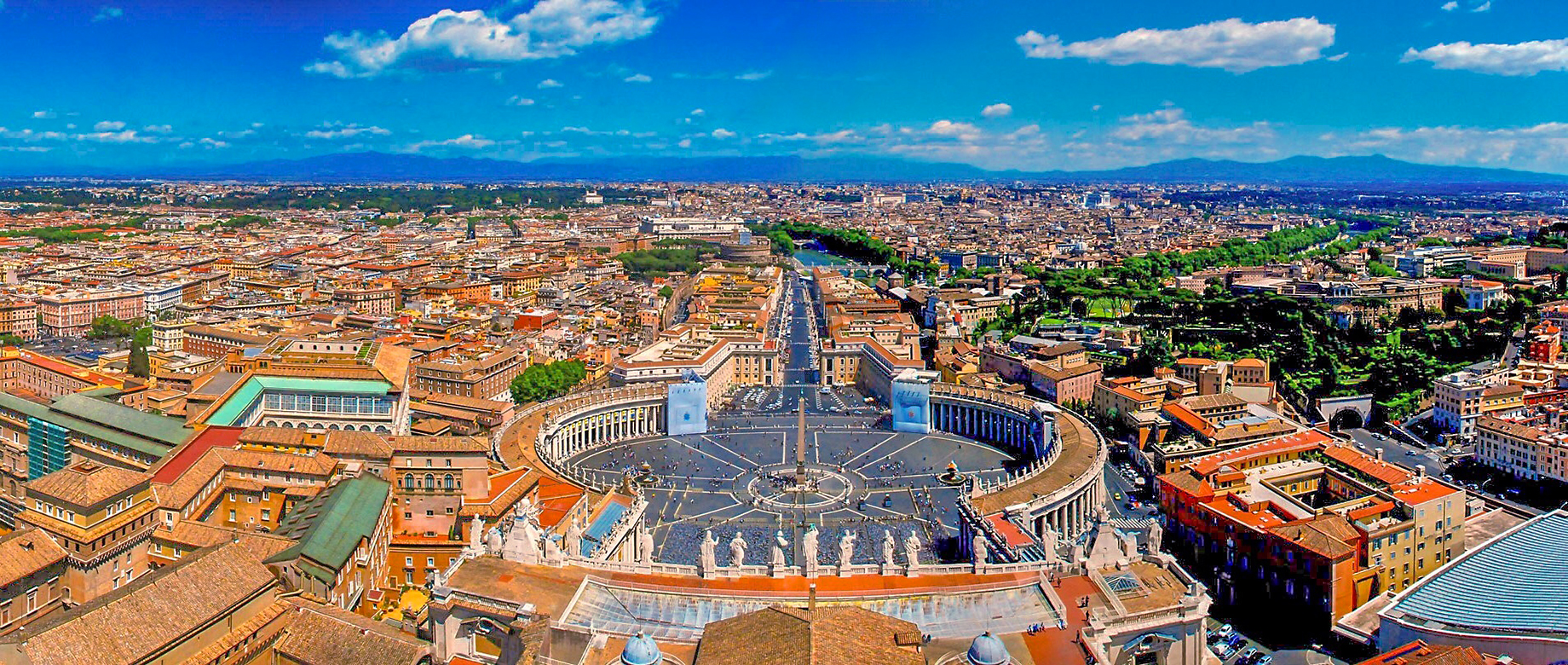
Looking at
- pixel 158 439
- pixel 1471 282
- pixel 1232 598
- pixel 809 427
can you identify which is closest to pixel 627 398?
pixel 809 427

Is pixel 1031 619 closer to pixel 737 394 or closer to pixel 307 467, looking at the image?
pixel 307 467

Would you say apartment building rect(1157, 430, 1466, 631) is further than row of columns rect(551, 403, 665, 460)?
No

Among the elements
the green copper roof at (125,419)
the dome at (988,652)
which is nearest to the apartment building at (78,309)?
the green copper roof at (125,419)

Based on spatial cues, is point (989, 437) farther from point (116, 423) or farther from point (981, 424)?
point (116, 423)

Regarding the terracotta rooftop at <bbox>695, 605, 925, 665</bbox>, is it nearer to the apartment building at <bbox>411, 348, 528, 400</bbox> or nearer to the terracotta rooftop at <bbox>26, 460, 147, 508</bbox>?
the terracotta rooftop at <bbox>26, 460, 147, 508</bbox>

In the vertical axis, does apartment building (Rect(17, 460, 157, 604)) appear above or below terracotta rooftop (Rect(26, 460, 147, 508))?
below

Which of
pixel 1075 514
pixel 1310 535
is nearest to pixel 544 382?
pixel 1075 514

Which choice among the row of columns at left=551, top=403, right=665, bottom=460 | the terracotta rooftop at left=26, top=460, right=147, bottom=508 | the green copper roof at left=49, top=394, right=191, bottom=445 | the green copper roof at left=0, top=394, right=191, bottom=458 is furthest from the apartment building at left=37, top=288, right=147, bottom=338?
the terracotta rooftop at left=26, top=460, right=147, bottom=508
